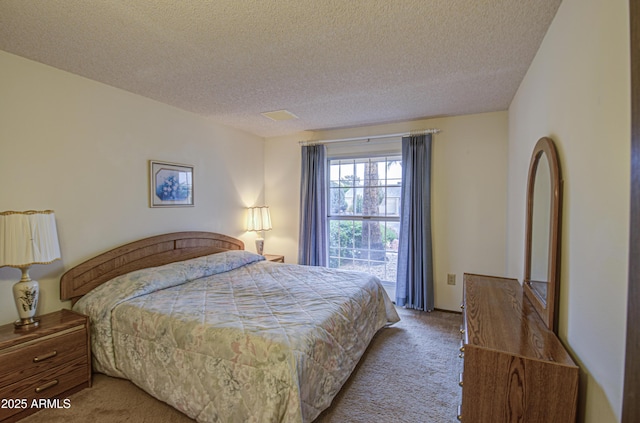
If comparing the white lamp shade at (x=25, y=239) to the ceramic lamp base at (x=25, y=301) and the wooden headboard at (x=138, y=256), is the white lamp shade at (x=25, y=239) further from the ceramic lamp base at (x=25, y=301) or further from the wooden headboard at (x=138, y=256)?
the wooden headboard at (x=138, y=256)

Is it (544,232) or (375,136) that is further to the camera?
(375,136)

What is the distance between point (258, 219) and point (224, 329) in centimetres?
263

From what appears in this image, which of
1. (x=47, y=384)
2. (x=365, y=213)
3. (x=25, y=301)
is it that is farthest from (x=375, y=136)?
(x=47, y=384)

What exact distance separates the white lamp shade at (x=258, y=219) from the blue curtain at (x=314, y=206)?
0.55m

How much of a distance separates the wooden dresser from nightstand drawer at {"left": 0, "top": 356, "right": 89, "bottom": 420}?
244 cm

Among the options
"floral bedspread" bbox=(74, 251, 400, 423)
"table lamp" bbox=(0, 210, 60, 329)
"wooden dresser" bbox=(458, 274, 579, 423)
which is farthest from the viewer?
"table lamp" bbox=(0, 210, 60, 329)

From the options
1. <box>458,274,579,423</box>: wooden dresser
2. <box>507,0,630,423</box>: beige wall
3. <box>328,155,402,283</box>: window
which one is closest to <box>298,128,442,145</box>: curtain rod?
<box>328,155,402,283</box>: window

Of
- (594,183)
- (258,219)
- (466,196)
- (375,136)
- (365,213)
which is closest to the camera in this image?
(594,183)

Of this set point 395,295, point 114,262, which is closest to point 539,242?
point 395,295

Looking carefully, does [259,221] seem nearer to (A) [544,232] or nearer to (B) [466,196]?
(B) [466,196]

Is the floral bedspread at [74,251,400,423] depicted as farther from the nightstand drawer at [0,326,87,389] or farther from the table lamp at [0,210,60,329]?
the table lamp at [0,210,60,329]

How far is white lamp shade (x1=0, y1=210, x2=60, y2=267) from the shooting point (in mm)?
1828

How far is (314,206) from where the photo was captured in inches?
167

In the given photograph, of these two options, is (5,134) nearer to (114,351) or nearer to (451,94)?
(114,351)
